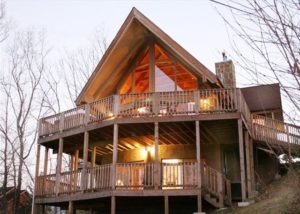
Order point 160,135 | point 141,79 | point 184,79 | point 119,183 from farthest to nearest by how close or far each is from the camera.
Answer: point 141,79 < point 184,79 < point 160,135 < point 119,183

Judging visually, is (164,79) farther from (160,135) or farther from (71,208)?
(71,208)

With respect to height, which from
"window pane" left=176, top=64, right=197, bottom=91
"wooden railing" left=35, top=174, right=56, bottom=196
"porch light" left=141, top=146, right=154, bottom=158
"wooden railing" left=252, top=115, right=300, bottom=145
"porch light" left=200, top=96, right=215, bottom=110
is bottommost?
"wooden railing" left=35, top=174, right=56, bottom=196

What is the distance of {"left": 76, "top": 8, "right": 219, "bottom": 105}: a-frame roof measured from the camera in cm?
1783

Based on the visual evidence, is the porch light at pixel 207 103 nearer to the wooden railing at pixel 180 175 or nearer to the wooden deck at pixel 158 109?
the wooden deck at pixel 158 109

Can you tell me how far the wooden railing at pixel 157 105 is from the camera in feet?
54.1

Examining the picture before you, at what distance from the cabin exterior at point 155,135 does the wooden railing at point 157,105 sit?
0.13 feet

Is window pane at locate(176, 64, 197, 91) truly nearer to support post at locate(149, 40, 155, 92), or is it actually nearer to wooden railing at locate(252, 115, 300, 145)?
support post at locate(149, 40, 155, 92)

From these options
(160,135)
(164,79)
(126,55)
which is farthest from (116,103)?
(126,55)

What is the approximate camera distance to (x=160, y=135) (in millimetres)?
18406

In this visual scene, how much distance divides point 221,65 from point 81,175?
33.3ft

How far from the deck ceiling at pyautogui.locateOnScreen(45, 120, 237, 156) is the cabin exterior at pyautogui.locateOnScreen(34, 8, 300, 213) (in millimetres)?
43

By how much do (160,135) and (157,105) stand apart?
2.09 meters

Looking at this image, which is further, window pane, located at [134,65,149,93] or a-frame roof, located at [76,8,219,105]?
window pane, located at [134,65,149,93]

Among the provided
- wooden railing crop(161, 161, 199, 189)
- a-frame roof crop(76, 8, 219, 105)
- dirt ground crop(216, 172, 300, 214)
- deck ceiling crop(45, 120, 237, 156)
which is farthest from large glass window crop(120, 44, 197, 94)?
dirt ground crop(216, 172, 300, 214)
